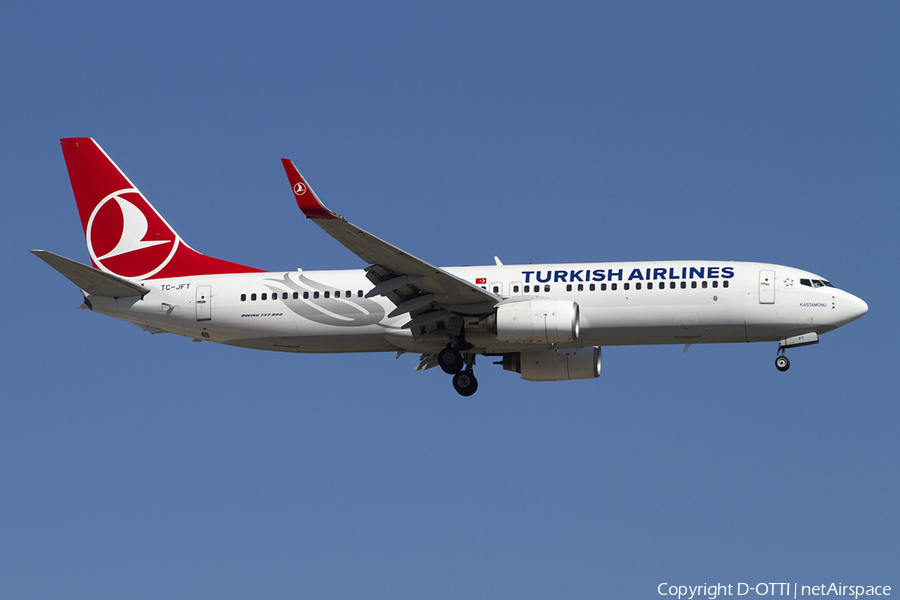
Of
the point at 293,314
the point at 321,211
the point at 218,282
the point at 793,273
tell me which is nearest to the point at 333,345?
the point at 293,314

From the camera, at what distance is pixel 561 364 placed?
41750 mm

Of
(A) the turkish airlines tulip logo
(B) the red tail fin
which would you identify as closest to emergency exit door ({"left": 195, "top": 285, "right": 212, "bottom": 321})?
(B) the red tail fin

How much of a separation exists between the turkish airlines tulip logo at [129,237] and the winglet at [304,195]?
39.4 ft

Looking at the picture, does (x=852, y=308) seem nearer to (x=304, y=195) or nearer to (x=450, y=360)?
(x=450, y=360)

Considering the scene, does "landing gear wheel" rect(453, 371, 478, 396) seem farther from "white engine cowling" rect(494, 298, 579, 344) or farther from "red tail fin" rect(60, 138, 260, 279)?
"red tail fin" rect(60, 138, 260, 279)

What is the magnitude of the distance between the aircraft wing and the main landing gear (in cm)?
133

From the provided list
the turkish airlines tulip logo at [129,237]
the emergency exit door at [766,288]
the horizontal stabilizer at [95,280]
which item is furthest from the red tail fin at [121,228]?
the emergency exit door at [766,288]

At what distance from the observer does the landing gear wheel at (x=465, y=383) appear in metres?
40.9

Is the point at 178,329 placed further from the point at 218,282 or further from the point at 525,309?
the point at 525,309

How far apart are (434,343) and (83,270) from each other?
12.3 m

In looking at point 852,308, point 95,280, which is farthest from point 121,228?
point 852,308

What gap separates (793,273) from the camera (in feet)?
129

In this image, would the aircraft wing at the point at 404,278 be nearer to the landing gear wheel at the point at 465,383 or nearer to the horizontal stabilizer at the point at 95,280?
the landing gear wheel at the point at 465,383

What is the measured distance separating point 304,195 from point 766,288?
52.5 feet
